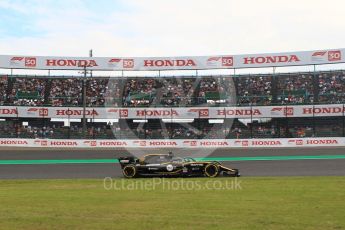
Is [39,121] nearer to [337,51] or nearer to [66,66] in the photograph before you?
[66,66]

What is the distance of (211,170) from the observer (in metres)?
17.6

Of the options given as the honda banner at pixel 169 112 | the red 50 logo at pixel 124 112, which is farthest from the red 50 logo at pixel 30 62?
the red 50 logo at pixel 124 112

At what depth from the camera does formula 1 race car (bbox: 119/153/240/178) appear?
1753 centimetres

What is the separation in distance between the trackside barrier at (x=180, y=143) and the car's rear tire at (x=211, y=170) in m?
20.1

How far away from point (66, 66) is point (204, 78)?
14.1 meters

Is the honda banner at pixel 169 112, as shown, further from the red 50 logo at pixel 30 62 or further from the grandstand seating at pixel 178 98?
the red 50 logo at pixel 30 62

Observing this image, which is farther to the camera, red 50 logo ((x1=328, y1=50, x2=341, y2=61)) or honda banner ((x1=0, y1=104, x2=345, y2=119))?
red 50 logo ((x1=328, y1=50, x2=341, y2=61))

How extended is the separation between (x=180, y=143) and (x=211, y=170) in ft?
68.6

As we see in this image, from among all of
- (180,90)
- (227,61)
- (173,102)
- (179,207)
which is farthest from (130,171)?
(227,61)

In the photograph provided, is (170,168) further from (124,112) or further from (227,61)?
(227,61)

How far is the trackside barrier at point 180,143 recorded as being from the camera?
37094mm

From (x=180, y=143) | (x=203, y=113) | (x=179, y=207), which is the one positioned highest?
(x=203, y=113)

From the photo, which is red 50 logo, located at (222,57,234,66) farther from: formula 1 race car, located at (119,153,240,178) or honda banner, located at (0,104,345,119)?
formula 1 race car, located at (119,153,240,178)

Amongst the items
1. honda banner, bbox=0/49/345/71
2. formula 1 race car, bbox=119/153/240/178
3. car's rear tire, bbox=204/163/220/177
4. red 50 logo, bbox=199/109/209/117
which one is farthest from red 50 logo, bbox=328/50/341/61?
car's rear tire, bbox=204/163/220/177
